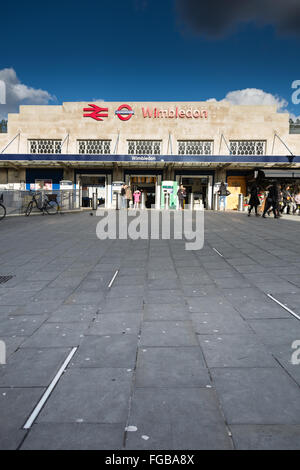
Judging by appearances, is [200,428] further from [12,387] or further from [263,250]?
[263,250]

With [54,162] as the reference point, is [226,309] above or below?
below

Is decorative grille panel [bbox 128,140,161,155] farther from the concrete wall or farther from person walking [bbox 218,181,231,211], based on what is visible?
person walking [bbox 218,181,231,211]

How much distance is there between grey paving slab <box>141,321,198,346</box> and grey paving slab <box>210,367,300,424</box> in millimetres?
579

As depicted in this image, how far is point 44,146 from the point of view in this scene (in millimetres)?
29156

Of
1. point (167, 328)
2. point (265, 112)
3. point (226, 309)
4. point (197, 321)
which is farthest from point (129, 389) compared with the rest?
point (265, 112)

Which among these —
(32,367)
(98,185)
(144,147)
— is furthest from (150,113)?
(32,367)

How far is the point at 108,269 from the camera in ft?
20.0

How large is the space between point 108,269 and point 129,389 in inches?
154

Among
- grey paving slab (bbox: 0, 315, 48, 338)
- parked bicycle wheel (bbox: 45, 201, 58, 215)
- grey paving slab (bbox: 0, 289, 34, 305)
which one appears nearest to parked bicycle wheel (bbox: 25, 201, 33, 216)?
parked bicycle wheel (bbox: 45, 201, 58, 215)

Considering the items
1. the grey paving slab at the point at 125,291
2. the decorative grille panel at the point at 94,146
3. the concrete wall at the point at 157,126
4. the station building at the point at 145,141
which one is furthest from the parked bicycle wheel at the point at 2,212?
the decorative grille panel at the point at 94,146

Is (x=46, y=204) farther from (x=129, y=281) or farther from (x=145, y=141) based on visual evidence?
(x=129, y=281)

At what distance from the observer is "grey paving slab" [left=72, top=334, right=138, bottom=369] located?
2650mm

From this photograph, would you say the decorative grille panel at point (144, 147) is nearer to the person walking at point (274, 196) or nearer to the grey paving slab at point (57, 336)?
the person walking at point (274, 196)

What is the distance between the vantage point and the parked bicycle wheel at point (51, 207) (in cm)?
1808
